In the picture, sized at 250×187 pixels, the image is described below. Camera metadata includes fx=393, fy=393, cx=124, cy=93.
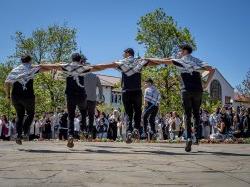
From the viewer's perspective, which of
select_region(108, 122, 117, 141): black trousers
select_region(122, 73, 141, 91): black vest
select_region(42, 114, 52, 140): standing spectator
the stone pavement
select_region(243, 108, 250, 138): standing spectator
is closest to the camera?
the stone pavement

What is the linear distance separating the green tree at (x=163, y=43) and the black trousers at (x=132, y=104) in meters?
34.8

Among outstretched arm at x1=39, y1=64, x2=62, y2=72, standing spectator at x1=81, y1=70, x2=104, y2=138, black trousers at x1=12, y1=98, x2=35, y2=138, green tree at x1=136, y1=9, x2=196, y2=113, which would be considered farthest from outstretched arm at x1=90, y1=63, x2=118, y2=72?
green tree at x1=136, y1=9, x2=196, y2=113

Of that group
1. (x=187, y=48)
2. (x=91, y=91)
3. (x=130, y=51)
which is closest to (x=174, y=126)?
(x=91, y=91)

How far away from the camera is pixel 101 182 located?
153 inches

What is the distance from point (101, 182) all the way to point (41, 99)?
A: 47.6 meters

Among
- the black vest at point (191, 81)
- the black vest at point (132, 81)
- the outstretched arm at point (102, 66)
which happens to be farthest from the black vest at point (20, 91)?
the black vest at point (191, 81)

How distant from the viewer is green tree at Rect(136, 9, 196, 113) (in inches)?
Result: 1754

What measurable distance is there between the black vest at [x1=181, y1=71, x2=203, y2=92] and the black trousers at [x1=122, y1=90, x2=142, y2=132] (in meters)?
1.59

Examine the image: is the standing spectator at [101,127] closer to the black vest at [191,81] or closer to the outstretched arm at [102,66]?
the outstretched arm at [102,66]

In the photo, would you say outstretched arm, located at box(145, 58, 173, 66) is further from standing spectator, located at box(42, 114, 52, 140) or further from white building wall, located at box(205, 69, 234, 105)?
white building wall, located at box(205, 69, 234, 105)

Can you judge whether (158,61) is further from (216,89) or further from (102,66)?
(216,89)

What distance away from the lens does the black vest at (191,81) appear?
25.4 ft

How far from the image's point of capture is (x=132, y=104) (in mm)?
9414

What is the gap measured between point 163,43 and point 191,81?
39.7 metres
